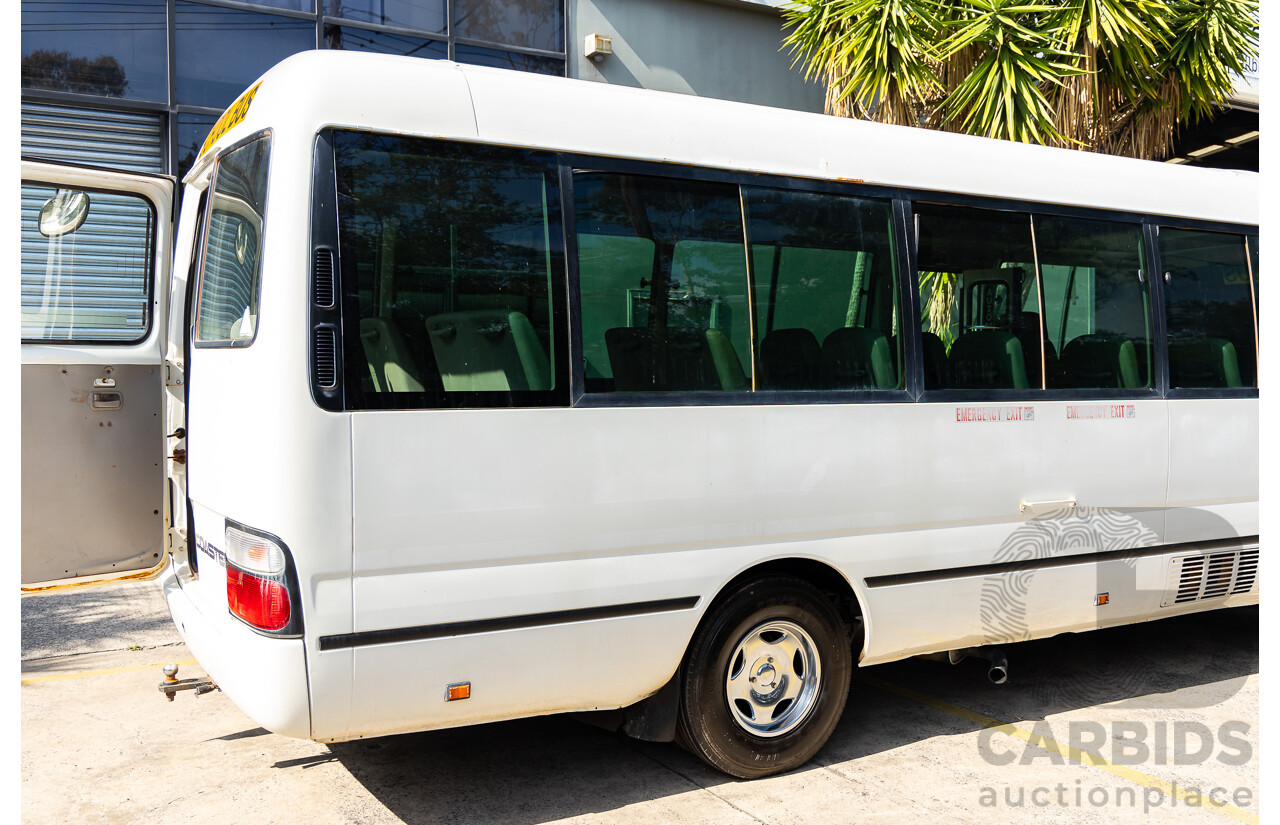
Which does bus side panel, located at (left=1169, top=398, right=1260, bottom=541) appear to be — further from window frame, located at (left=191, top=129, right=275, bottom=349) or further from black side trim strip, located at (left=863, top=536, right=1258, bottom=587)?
window frame, located at (left=191, top=129, right=275, bottom=349)

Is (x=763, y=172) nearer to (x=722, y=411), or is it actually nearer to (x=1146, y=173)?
(x=722, y=411)

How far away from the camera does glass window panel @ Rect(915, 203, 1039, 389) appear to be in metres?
5.11

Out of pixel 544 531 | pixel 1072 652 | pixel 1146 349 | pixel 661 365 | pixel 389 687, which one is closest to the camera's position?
pixel 389 687

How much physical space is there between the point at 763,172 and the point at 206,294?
2.47 meters

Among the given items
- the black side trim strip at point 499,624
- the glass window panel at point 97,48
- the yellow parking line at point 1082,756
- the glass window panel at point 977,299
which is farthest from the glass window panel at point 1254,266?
the glass window panel at point 97,48

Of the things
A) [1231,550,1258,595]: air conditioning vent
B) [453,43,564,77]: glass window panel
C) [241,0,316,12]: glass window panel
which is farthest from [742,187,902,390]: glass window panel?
[241,0,316,12]: glass window panel

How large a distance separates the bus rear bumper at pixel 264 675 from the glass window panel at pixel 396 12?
8.66 m

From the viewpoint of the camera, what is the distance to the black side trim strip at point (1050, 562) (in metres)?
4.90

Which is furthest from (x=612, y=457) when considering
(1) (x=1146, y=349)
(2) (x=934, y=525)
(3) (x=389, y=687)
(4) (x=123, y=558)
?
(1) (x=1146, y=349)

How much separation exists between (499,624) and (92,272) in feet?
9.45

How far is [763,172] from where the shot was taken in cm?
464

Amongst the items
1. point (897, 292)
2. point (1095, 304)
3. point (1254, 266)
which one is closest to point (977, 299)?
point (897, 292)

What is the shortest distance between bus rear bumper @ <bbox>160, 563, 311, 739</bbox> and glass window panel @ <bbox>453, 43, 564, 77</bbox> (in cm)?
870

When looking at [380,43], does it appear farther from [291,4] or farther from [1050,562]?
[1050,562]
